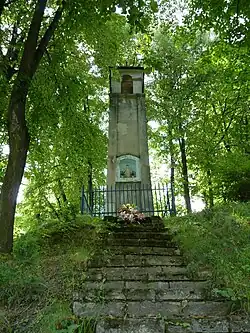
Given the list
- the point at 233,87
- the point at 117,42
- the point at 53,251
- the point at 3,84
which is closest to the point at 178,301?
the point at 53,251

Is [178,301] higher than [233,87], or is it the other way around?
[233,87]

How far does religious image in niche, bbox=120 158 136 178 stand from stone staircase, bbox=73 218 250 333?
4.87 metres

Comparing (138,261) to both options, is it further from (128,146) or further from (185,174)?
(185,174)

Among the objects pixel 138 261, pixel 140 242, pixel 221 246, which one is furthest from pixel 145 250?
pixel 221 246

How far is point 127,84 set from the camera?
1376cm

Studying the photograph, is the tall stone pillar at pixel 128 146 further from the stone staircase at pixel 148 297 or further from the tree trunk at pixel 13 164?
the tree trunk at pixel 13 164

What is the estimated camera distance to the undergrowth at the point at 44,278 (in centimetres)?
416

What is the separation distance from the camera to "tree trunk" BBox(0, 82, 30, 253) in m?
6.04

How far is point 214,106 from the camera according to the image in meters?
18.1

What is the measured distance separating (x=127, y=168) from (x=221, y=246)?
5806 millimetres

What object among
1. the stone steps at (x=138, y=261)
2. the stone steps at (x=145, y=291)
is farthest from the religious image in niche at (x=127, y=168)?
the stone steps at (x=145, y=291)

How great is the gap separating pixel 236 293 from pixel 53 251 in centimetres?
331

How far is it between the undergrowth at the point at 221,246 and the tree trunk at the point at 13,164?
10.3 ft

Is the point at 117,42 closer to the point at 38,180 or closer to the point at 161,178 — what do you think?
the point at 38,180
